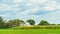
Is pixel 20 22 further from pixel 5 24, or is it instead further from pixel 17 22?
pixel 5 24

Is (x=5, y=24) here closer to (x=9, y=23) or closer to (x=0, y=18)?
(x=9, y=23)

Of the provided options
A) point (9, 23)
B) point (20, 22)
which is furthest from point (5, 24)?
point (20, 22)

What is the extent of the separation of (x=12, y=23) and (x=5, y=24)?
19.3 feet

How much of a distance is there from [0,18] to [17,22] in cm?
872

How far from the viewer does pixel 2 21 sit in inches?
2648

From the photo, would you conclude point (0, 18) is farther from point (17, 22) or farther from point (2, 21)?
point (17, 22)

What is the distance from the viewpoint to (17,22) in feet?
219

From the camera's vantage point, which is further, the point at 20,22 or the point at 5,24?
the point at 20,22

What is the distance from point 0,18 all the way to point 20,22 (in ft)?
31.2

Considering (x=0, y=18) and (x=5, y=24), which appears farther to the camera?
(x=0, y=18)

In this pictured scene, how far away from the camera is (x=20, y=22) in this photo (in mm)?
67625

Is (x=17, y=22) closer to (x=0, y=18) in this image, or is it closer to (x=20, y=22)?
(x=20, y=22)

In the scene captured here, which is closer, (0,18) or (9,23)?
(9,23)

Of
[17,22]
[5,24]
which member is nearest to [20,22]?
[17,22]
